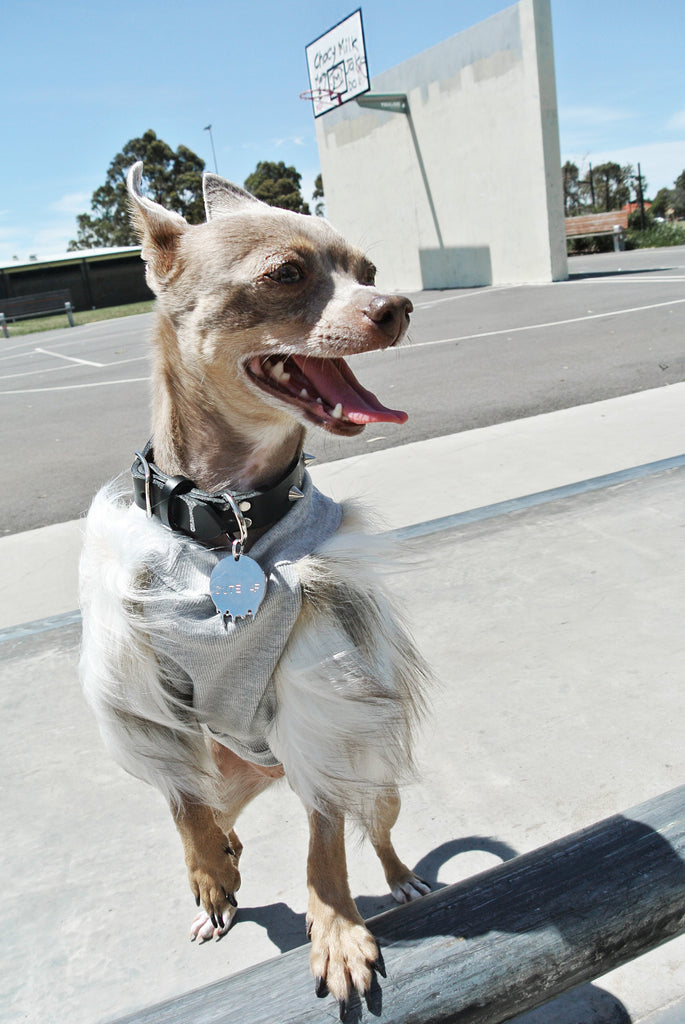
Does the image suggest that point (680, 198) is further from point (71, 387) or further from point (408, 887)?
point (408, 887)

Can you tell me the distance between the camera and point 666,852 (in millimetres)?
1355

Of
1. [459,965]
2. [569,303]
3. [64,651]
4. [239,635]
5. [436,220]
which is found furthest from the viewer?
[436,220]

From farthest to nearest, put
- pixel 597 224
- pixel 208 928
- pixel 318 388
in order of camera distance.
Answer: pixel 597 224 < pixel 208 928 < pixel 318 388

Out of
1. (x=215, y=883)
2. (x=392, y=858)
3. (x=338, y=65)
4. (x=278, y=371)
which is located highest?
(x=338, y=65)

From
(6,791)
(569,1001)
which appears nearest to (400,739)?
(569,1001)

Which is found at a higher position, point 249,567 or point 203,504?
point 203,504

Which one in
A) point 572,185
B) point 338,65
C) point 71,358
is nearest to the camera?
point 71,358

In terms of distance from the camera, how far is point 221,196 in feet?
7.04

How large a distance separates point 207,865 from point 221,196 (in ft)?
5.28

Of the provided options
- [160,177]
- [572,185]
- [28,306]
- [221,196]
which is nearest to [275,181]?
[160,177]

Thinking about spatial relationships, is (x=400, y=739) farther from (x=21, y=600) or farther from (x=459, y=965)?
(x=21, y=600)

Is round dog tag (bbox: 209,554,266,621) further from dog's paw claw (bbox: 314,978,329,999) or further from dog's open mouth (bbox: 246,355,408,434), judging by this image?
dog's paw claw (bbox: 314,978,329,999)

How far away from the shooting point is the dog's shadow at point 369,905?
2039 millimetres

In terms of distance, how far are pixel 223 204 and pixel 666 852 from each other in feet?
5.65
